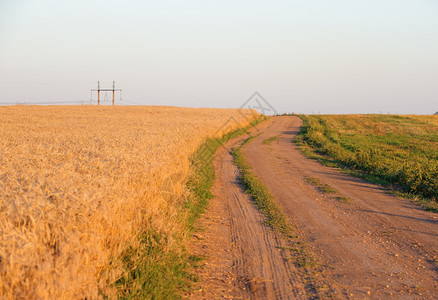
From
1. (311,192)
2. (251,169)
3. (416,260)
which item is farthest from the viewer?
(251,169)

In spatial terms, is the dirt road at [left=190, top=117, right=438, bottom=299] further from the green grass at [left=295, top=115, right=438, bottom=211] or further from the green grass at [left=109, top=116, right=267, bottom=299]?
the green grass at [left=295, top=115, right=438, bottom=211]

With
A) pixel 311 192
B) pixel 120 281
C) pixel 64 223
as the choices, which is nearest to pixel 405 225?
pixel 311 192

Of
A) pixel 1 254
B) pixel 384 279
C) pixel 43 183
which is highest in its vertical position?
pixel 43 183

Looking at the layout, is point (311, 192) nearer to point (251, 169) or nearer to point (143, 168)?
point (251, 169)

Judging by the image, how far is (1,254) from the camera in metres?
2.97

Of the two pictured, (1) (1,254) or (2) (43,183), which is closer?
(1) (1,254)

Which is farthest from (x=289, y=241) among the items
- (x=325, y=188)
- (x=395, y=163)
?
(x=395, y=163)

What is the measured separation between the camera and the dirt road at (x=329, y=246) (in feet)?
16.4

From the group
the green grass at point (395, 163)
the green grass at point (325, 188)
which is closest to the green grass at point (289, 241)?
the green grass at point (325, 188)

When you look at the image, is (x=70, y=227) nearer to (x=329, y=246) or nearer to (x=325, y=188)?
(x=329, y=246)

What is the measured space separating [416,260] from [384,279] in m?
1.08

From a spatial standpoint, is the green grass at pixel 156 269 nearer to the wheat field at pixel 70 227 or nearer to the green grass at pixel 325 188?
the wheat field at pixel 70 227

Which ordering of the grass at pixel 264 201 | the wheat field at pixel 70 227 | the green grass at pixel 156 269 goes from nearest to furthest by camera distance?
the wheat field at pixel 70 227
the green grass at pixel 156 269
the grass at pixel 264 201

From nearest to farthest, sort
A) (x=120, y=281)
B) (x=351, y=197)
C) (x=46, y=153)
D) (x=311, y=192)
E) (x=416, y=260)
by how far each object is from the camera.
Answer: (x=120, y=281)
(x=416, y=260)
(x=46, y=153)
(x=351, y=197)
(x=311, y=192)
